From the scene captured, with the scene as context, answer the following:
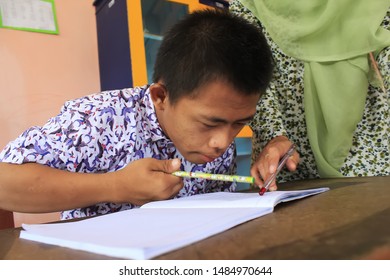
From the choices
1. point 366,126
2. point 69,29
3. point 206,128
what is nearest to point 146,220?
point 206,128

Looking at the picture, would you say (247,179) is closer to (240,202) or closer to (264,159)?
(240,202)

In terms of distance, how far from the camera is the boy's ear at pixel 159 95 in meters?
0.74

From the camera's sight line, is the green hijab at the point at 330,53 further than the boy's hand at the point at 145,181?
Yes

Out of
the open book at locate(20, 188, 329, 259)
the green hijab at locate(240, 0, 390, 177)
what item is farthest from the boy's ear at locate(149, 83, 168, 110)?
the green hijab at locate(240, 0, 390, 177)

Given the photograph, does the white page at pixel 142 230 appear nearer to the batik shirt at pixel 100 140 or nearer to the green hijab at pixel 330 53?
the batik shirt at pixel 100 140

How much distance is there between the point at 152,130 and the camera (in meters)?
0.82

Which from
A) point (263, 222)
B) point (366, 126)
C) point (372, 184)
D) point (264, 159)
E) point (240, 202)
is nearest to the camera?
point (263, 222)

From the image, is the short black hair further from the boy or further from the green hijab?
the green hijab

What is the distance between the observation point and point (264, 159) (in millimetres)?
798

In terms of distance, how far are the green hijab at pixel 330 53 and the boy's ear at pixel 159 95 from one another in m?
0.41

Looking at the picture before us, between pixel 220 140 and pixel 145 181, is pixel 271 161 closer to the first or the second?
pixel 220 140

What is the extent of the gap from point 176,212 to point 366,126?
0.65 m

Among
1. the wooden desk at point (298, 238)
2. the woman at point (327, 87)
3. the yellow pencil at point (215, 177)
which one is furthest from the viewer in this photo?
the woman at point (327, 87)

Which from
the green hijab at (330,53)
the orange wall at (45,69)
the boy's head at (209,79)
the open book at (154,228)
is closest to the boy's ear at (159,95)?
the boy's head at (209,79)
